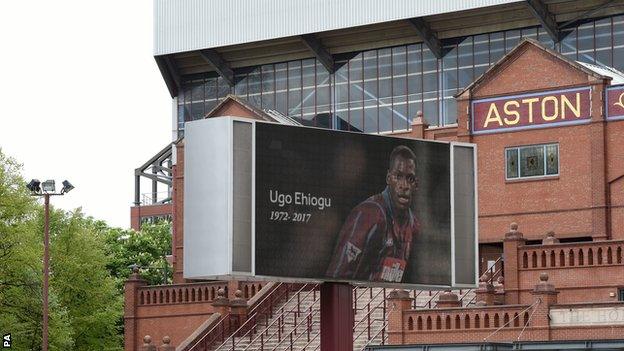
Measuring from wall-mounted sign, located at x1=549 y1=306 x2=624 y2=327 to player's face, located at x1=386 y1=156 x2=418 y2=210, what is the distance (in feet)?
Answer: 27.6

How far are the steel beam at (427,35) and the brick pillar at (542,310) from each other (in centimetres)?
2591

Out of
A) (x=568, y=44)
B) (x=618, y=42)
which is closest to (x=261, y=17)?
(x=568, y=44)

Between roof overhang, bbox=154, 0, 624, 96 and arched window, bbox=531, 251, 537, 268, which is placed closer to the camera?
arched window, bbox=531, 251, 537, 268

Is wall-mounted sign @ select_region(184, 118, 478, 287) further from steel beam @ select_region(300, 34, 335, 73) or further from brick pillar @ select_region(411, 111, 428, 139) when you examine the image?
steel beam @ select_region(300, 34, 335, 73)

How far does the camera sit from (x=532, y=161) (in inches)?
2395

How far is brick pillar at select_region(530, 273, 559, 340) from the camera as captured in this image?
165ft

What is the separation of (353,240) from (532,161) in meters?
20.1

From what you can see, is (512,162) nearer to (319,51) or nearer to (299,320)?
(299,320)

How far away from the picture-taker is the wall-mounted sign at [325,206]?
3969 cm

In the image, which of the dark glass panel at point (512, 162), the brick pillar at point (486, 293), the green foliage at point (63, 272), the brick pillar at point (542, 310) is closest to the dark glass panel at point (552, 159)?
the dark glass panel at point (512, 162)

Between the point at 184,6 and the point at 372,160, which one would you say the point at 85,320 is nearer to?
the point at 184,6

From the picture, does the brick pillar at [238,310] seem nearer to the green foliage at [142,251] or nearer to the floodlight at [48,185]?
the floodlight at [48,185]

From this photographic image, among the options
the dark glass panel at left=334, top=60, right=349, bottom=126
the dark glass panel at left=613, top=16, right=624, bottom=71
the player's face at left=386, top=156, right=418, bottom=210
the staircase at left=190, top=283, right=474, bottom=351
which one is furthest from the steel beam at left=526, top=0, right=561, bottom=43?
the player's face at left=386, top=156, right=418, bottom=210

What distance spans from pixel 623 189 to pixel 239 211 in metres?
21.9
